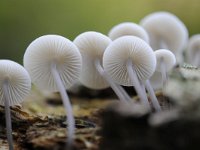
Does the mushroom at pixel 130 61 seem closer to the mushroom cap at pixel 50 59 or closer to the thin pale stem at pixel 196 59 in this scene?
the mushroom cap at pixel 50 59

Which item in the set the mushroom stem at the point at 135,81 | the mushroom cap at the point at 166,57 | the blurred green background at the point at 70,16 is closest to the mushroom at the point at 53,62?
the mushroom stem at the point at 135,81

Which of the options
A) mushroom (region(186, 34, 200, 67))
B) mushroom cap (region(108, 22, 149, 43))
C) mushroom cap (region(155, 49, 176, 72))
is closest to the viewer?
mushroom cap (region(155, 49, 176, 72))

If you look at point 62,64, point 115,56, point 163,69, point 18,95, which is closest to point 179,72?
point 115,56

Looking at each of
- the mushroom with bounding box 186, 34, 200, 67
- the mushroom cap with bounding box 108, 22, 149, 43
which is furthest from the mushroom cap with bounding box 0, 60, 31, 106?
the mushroom with bounding box 186, 34, 200, 67

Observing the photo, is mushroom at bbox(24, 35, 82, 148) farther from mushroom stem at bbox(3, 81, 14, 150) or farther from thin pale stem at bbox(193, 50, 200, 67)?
thin pale stem at bbox(193, 50, 200, 67)

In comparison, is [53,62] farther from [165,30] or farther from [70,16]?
[70,16]

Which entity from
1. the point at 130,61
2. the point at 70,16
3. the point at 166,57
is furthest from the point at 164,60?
the point at 70,16

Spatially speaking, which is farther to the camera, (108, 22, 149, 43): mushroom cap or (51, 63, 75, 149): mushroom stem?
(108, 22, 149, 43): mushroom cap

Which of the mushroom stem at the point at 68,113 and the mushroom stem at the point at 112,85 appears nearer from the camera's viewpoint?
the mushroom stem at the point at 68,113
